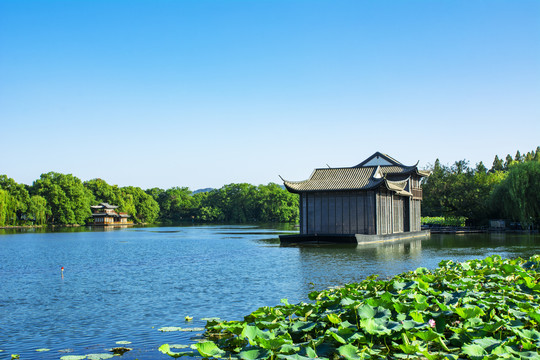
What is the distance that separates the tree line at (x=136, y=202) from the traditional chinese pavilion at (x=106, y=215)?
1.46 m

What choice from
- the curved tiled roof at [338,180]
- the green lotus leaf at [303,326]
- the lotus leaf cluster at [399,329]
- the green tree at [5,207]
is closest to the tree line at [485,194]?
the curved tiled roof at [338,180]

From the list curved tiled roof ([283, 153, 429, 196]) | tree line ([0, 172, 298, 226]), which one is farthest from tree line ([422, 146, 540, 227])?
tree line ([0, 172, 298, 226])

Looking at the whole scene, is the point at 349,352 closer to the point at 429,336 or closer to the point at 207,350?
the point at 429,336

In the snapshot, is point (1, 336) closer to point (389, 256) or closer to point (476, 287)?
point (476, 287)

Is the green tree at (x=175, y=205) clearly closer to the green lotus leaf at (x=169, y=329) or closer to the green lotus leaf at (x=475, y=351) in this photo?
the green lotus leaf at (x=169, y=329)

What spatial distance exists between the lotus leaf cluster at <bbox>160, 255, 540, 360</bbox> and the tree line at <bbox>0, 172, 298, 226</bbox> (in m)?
59.8

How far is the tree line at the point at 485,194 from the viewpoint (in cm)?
3562

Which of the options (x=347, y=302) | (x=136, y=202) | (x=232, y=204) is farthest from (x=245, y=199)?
(x=347, y=302)

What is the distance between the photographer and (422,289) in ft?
21.1

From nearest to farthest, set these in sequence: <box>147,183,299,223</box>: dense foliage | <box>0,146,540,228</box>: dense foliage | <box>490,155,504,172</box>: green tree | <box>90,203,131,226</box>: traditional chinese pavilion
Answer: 1. <box>0,146,540,228</box>: dense foliage
2. <box>90,203,131,226</box>: traditional chinese pavilion
3. <box>490,155,504,172</box>: green tree
4. <box>147,183,299,223</box>: dense foliage

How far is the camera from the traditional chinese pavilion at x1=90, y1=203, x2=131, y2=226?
8088cm

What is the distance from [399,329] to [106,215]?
82.4 m

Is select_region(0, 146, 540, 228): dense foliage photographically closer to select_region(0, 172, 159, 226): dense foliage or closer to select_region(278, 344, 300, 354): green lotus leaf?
select_region(0, 172, 159, 226): dense foliage

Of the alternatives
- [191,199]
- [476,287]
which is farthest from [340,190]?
[191,199]
